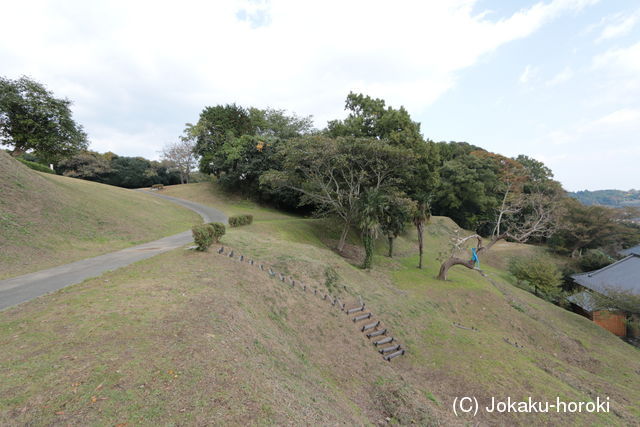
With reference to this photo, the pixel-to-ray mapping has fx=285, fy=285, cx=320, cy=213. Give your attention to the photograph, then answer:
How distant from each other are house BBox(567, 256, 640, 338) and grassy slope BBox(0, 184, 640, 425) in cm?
441

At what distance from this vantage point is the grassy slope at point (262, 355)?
480cm

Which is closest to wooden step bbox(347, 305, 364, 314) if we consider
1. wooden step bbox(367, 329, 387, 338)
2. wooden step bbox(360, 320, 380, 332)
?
wooden step bbox(360, 320, 380, 332)

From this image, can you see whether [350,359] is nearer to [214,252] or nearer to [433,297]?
[214,252]

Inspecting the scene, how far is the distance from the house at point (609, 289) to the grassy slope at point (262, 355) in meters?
4.41

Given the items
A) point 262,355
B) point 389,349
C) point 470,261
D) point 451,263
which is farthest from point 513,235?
point 262,355

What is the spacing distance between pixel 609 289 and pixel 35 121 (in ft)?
155

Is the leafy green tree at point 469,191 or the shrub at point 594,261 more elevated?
the leafy green tree at point 469,191

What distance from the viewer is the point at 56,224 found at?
15.8 m

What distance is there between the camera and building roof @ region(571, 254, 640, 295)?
80.4 feet

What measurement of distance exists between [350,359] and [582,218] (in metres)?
47.5

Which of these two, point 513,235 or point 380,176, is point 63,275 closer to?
point 380,176

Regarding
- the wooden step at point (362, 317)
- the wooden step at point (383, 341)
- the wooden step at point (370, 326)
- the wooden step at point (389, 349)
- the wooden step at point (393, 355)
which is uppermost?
the wooden step at point (362, 317)

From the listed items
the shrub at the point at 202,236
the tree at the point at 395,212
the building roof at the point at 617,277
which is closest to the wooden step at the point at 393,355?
the shrub at the point at 202,236

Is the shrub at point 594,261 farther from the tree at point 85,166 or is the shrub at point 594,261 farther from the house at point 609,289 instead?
the tree at point 85,166
